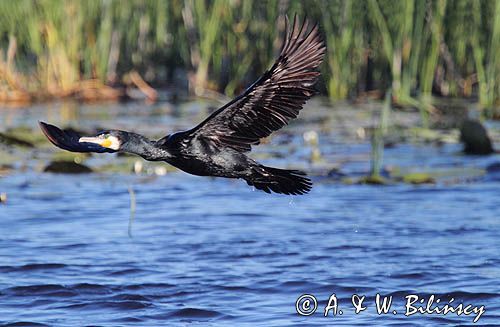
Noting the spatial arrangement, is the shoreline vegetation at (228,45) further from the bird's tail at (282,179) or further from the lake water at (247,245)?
the bird's tail at (282,179)

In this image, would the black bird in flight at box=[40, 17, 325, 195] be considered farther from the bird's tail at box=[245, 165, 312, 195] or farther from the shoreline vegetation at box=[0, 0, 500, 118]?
the shoreline vegetation at box=[0, 0, 500, 118]

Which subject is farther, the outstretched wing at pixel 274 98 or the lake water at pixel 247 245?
the lake water at pixel 247 245

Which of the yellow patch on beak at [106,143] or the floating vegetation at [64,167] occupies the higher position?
Answer: the yellow patch on beak at [106,143]

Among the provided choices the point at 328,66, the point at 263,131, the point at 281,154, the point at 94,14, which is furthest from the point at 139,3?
the point at 263,131

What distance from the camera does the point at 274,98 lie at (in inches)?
184

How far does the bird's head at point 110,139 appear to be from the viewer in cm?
446

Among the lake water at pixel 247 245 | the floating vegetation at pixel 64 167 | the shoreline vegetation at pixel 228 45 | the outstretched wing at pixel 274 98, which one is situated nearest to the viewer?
the outstretched wing at pixel 274 98

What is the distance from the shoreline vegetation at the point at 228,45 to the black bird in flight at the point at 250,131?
6026 mm

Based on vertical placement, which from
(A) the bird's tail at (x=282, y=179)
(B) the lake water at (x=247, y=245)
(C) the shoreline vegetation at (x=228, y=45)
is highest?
(C) the shoreline vegetation at (x=228, y=45)

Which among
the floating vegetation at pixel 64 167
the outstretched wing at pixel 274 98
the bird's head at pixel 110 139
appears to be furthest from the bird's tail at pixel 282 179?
the floating vegetation at pixel 64 167

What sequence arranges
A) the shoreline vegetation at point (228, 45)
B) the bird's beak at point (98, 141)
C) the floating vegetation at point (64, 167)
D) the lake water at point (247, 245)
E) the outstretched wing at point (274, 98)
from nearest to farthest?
the bird's beak at point (98, 141) → the outstretched wing at point (274, 98) → the lake water at point (247, 245) → the floating vegetation at point (64, 167) → the shoreline vegetation at point (228, 45)

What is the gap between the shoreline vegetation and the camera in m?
11.2

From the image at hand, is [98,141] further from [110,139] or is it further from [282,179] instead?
[282,179]

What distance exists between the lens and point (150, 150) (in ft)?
15.3
